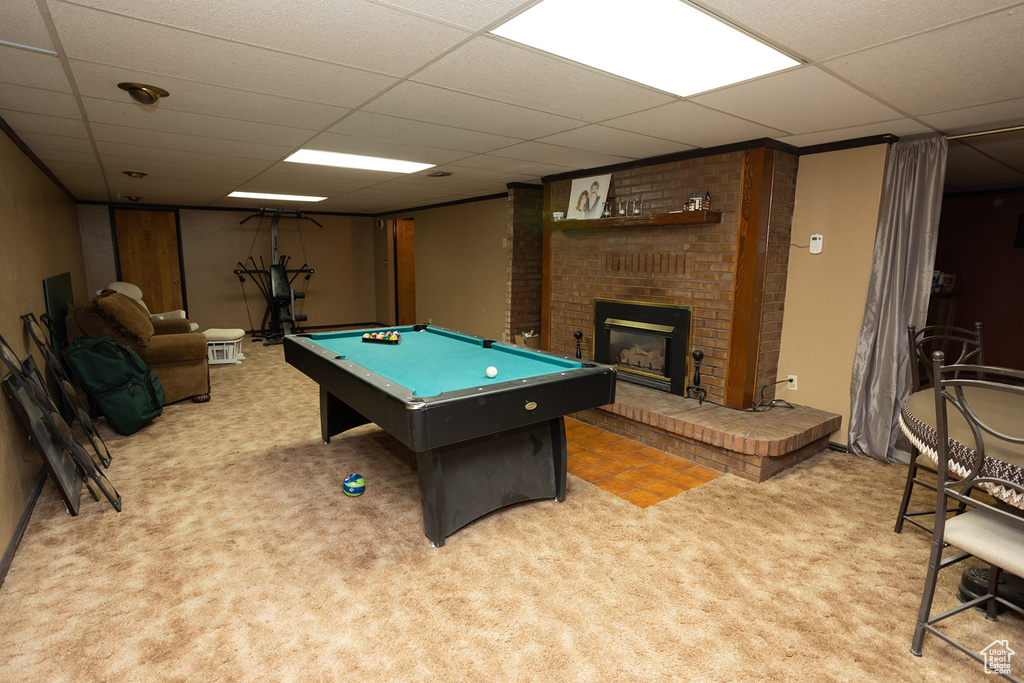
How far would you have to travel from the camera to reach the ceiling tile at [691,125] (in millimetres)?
2822

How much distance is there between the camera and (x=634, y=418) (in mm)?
3832

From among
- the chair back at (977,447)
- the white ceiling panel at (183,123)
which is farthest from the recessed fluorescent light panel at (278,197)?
the chair back at (977,447)

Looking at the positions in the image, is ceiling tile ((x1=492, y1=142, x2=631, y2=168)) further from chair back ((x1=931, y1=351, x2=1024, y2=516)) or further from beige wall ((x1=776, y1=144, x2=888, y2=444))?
chair back ((x1=931, y1=351, x2=1024, y2=516))

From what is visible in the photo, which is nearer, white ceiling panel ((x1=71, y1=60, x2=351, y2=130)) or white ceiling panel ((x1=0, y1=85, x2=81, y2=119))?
white ceiling panel ((x1=71, y1=60, x2=351, y2=130))

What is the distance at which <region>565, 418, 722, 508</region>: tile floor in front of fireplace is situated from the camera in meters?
3.02

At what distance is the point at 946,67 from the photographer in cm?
209

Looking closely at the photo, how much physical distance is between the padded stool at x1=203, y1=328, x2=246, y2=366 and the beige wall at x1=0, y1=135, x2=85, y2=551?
1.96 meters

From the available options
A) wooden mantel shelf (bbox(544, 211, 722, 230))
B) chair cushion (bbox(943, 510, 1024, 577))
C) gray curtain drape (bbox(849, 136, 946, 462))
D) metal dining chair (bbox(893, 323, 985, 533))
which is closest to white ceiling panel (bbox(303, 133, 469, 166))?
wooden mantel shelf (bbox(544, 211, 722, 230))

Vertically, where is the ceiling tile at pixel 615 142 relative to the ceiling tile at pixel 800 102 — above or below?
above

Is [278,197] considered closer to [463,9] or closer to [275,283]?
Result: [275,283]

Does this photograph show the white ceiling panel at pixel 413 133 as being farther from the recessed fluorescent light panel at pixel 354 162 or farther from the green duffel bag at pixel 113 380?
the green duffel bag at pixel 113 380

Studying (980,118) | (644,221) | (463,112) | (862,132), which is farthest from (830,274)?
(463,112)

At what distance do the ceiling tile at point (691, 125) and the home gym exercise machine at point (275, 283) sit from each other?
20.1 ft

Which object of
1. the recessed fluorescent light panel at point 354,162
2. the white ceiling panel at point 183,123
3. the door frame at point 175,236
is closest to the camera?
the white ceiling panel at point 183,123
